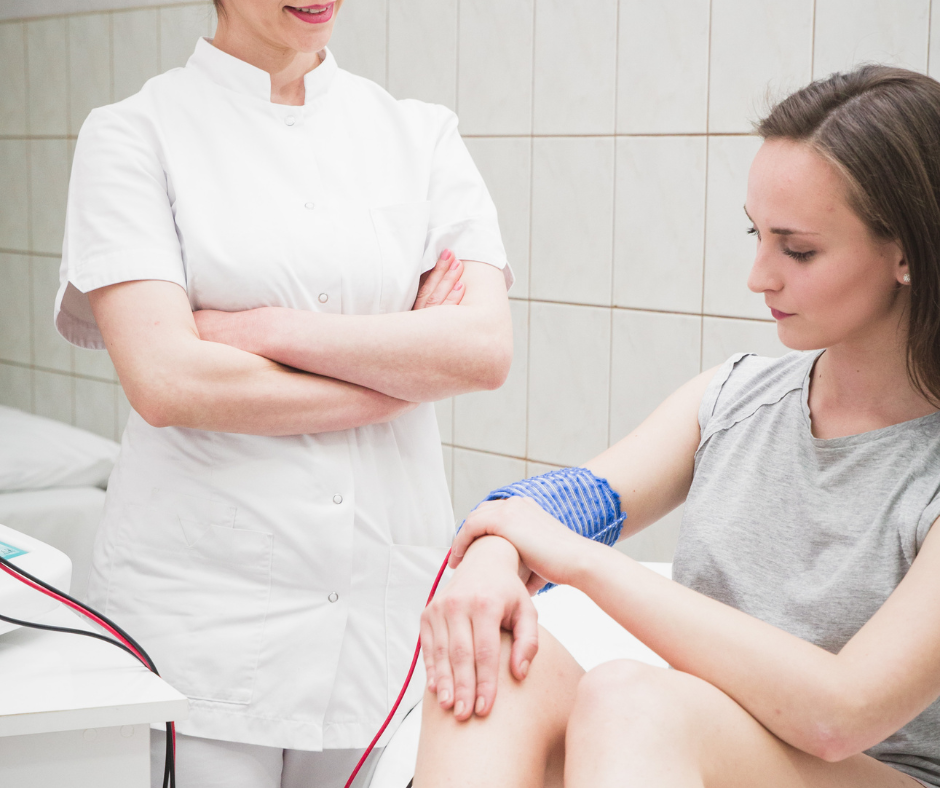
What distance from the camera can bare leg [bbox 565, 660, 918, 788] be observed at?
0.89m

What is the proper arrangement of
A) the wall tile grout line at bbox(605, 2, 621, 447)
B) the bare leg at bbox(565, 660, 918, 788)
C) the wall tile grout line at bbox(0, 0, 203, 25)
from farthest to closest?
the wall tile grout line at bbox(0, 0, 203, 25) → the wall tile grout line at bbox(605, 2, 621, 447) → the bare leg at bbox(565, 660, 918, 788)

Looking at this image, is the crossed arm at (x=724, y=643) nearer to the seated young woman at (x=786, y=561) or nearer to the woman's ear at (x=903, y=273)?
the seated young woman at (x=786, y=561)

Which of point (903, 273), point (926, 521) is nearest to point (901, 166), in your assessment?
point (903, 273)

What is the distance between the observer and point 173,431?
1.31m

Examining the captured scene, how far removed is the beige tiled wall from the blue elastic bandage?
1.03 meters

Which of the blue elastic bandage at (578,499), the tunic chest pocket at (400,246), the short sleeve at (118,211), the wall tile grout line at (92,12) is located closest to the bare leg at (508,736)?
the blue elastic bandage at (578,499)

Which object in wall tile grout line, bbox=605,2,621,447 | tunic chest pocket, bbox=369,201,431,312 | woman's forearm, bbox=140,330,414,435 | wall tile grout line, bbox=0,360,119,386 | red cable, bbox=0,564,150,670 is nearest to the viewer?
red cable, bbox=0,564,150,670

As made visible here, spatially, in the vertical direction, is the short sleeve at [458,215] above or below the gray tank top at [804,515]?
above

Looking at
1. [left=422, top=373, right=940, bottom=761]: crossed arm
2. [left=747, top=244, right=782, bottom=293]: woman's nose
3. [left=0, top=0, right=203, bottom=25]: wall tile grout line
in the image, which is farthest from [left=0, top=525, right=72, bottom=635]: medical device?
[left=0, top=0, right=203, bottom=25]: wall tile grout line

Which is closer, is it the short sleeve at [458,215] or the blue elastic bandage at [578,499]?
the blue elastic bandage at [578,499]

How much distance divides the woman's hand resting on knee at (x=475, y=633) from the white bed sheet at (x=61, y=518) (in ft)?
6.34

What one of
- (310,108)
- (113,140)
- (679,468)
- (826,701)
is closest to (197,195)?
(113,140)

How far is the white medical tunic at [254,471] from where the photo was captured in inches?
50.1

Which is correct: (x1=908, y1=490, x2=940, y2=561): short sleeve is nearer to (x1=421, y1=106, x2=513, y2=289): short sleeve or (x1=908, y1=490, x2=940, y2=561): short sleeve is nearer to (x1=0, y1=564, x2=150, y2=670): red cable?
(x1=421, y1=106, x2=513, y2=289): short sleeve
